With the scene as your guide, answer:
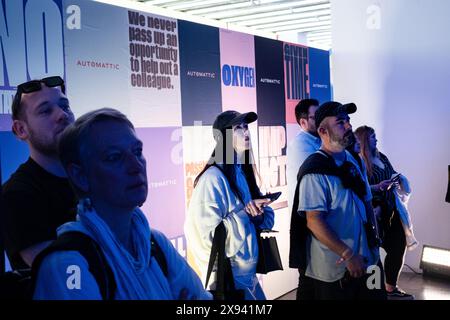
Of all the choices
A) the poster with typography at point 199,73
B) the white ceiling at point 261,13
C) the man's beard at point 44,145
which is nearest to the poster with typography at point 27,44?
the man's beard at point 44,145

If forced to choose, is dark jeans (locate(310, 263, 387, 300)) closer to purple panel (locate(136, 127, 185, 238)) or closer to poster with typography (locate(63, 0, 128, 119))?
purple panel (locate(136, 127, 185, 238))

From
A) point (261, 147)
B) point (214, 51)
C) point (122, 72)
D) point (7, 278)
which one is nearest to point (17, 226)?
point (7, 278)

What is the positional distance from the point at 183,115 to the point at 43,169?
1.68 metres

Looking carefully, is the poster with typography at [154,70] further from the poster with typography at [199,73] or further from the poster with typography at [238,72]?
the poster with typography at [238,72]

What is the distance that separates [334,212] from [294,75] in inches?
98.7

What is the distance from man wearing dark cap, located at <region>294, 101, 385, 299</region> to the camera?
8.77 feet

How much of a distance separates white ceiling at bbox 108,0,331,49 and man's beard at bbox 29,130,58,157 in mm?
4192

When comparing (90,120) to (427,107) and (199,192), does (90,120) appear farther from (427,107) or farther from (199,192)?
(427,107)

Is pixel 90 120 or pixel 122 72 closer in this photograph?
pixel 90 120

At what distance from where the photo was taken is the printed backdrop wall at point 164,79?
8.75 ft

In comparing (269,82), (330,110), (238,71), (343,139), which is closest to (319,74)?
(269,82)

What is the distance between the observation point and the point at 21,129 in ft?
7.38

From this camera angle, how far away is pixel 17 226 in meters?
2.26

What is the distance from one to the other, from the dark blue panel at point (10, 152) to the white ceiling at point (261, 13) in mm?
3845
